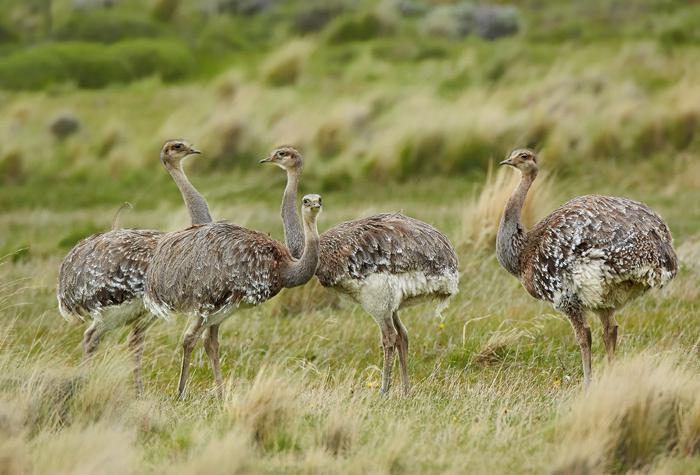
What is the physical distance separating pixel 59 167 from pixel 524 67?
30.7 ft

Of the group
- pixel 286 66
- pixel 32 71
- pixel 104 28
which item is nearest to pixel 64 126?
pixel 286 66

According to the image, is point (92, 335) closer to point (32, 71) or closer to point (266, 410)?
point (266, 410)

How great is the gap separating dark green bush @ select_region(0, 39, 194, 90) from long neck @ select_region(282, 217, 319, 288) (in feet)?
64.3

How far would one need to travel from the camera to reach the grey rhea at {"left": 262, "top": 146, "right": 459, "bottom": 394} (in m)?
8.44

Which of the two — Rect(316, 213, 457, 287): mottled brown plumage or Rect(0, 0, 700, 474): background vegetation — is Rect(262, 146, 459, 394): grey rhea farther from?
Rect(0, 0, 700, 474): background vegetation

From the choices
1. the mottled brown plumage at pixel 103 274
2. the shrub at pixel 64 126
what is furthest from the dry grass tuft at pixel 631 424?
the shrub at pixel 64 126

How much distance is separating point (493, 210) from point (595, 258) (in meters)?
4.70

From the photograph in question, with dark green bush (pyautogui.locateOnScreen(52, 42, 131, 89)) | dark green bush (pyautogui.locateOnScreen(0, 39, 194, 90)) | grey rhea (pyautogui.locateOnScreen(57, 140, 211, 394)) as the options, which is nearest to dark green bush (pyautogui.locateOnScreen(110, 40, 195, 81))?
dark green bush (pyautogui.locateOnScreen(0, 39, 194, 90))

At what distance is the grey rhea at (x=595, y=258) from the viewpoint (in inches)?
310

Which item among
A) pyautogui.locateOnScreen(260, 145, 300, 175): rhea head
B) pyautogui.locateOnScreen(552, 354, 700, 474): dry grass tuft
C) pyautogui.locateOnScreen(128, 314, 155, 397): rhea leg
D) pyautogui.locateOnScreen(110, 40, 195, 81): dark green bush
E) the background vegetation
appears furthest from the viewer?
pyautogui.locateOnScreen(110, 40, 195, 81): dark green bush

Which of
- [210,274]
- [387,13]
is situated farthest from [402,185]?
[387,13]

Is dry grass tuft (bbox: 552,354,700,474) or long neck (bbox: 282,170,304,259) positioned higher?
long neck (bbox: 282,170,304,259)

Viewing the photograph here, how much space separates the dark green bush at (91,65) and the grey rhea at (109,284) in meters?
18.8

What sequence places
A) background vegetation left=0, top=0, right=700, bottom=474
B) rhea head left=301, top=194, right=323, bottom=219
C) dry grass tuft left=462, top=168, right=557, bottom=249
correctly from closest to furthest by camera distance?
background vegetation left=0, top=0, right=700, bottom=474
rhea head left=301, top=194, right=323, bottom=219
dry grass tuft left=462, top=168, right=557, bottom=249
